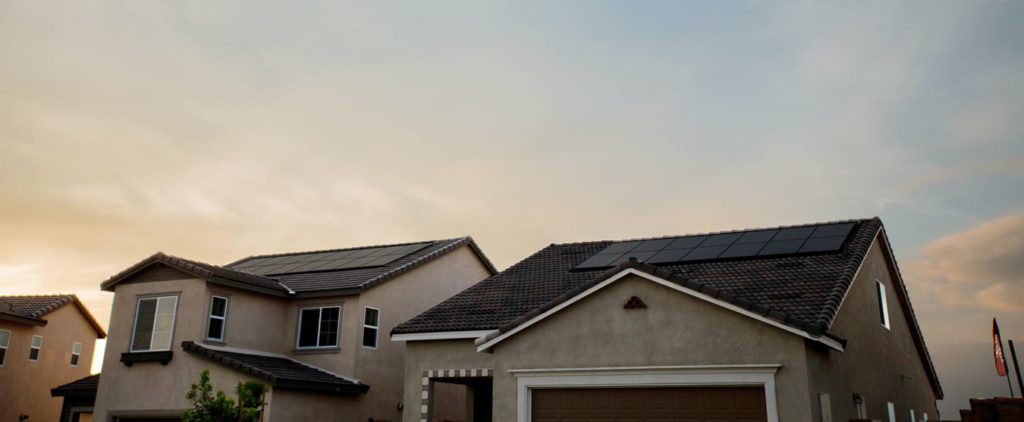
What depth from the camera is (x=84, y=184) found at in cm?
2117

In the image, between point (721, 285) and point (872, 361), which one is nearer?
point (721, 285)

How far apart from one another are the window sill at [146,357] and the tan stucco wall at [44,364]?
445 inches

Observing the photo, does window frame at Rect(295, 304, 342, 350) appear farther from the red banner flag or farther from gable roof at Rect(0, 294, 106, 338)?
the red banner flag

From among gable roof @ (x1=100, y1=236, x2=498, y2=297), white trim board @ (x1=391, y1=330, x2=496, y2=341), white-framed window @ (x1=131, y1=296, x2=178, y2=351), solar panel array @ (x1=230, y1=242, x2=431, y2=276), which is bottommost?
white trim board @ (x1=391, y1=330, x2=496, y2=341)

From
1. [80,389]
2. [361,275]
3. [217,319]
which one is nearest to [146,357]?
[217,319]

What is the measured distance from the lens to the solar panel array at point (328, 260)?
85.8 ft

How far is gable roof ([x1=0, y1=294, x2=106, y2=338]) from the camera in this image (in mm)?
29000

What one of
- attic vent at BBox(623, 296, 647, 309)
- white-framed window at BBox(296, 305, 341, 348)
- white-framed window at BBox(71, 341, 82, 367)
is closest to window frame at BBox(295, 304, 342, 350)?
white-framed window at BBox(296, 305, 341, 348)

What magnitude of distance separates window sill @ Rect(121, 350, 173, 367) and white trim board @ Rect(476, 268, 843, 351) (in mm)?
10033

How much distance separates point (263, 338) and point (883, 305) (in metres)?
17.2

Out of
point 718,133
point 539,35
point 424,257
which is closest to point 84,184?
point 424,257

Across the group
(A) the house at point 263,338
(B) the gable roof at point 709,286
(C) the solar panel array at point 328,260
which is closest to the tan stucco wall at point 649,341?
(B) the gable roof at point 709,286

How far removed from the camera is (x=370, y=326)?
22906mm

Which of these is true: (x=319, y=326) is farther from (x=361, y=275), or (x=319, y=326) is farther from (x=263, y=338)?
(x=361, y=275)
